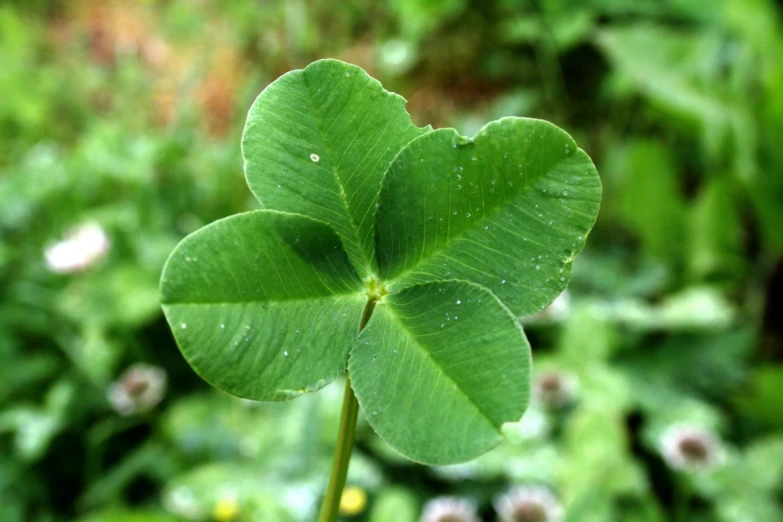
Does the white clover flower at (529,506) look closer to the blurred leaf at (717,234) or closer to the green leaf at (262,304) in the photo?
the blurred leaf at (717,234)

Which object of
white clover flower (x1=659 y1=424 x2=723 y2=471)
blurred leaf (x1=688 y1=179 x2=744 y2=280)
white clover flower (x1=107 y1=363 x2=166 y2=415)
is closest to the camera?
white clover flower (x1=659 y1=424 x2=723 y2=471)

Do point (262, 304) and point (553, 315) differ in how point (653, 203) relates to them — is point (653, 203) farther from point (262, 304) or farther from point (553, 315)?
point (262, 304)

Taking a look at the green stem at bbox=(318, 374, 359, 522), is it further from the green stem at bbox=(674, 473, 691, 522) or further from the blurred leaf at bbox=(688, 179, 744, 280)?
the blurred leaf at bbox=(688, 179, 744, 280)

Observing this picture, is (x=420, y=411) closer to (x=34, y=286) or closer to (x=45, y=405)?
(x=45, y=405)

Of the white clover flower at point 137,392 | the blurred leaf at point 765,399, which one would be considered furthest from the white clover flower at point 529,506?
the white clover flower at point 137,392

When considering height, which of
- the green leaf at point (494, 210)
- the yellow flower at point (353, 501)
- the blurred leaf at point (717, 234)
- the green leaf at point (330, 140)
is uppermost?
the green leaf at point (330, 140)

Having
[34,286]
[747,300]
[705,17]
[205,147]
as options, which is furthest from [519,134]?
[705,17]

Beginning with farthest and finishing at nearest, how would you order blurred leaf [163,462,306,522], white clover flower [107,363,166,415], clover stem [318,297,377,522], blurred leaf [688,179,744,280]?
blurred leaf [688,179,744,280]
white clover flower [107,363,166,415]
blurred leaf [163,462,306,522]
clover stem [318,297,377,522]

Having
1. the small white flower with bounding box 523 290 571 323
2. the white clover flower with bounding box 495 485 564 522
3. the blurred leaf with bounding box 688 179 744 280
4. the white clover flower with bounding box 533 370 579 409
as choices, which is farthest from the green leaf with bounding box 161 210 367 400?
the blurred leaf with bounding box 688 179 744 280
